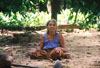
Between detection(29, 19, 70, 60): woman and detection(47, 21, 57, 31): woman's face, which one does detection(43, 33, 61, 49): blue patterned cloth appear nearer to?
detection(29, 19, 70, 60): woman

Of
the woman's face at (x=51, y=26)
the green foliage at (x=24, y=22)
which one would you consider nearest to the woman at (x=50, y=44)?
the woman's face at (x=51, y=26)

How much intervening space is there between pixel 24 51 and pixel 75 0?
2354 mm

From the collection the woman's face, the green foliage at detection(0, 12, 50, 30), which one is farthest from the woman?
the green foliage at detection(0, 12, 50, 30)

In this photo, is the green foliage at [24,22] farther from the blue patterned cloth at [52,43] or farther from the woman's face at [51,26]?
the woman's face at [51,26]

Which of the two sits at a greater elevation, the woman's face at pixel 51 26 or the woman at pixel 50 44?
the woman's face at pixel 51 26

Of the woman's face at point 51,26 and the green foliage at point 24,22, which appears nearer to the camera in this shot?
the woman's face at point 51,26

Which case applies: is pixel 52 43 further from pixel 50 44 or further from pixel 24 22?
pixel 24 22

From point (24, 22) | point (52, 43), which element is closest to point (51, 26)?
point (52, 43)

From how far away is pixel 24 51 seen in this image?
6.14 m

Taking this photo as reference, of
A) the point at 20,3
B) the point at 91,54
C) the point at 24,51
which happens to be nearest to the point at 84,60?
the point at 91,54

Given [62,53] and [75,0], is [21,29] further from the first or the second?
[75,0]

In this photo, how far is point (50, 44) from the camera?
5.24 m

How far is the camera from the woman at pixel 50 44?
5.09m

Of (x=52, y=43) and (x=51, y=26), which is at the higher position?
(x=51, y=26)
